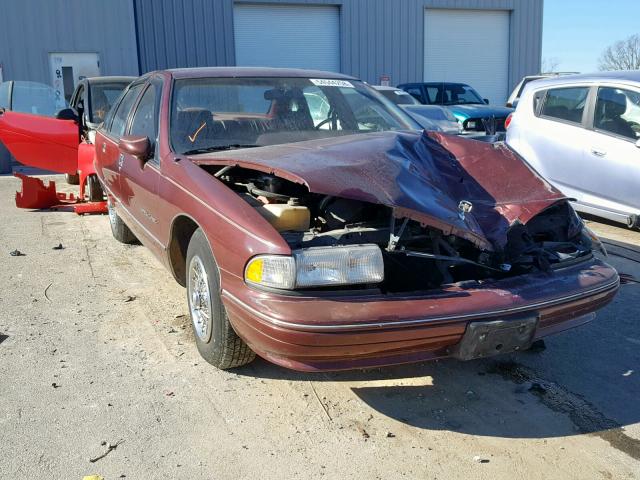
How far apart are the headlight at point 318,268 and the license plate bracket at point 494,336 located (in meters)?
0.47

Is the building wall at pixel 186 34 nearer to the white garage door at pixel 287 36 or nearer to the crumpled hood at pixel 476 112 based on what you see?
the white garage door at pixel 287 36

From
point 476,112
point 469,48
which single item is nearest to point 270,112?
point 476,112

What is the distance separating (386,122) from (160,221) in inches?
68.0

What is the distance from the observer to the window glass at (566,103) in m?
6.70

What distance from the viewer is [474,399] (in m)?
3.12

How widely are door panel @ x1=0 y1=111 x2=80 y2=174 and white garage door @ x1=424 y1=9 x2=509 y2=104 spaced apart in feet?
49.0

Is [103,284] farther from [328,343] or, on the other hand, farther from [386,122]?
[328,343]

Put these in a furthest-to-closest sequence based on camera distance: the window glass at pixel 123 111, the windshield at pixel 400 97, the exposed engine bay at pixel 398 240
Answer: the windshield at pixel 400 97 < the window glass at pixel 123 111 < the exposed engine bay at pixel 398 240

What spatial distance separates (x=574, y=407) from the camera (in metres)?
3.04

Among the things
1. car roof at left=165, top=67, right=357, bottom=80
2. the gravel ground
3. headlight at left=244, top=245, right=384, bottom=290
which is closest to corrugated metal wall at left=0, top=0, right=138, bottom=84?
car roof at left=165, top=67, right=357, bottom=80

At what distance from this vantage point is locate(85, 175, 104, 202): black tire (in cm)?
751

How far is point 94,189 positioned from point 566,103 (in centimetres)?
569

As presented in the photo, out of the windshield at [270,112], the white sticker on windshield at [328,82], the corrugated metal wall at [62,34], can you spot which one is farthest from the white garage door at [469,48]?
the windshield at [270,112]

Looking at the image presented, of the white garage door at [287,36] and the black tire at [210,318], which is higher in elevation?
the white garage door at [287,36]
